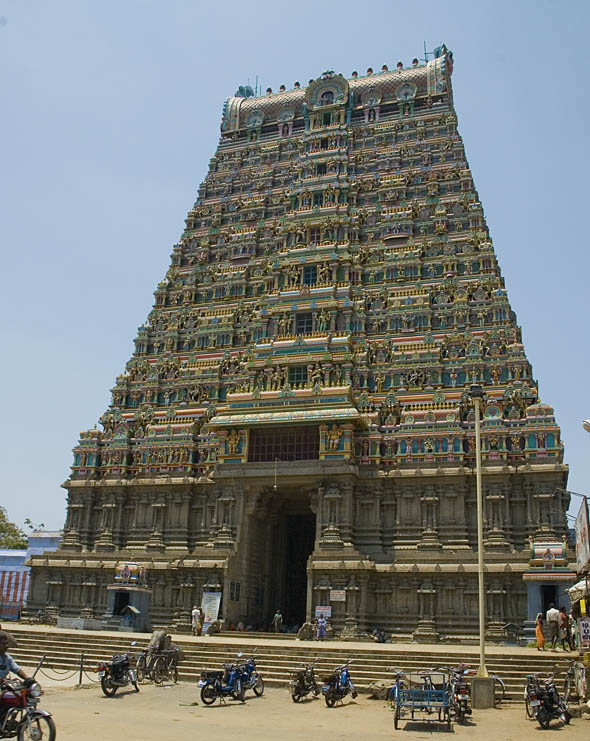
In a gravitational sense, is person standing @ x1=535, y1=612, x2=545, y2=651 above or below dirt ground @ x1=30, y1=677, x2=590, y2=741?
above

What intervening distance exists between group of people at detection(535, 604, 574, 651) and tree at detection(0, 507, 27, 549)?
7407 centimetres

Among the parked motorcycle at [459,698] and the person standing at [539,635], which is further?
the person standing at [539,635]

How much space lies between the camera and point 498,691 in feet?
83.5

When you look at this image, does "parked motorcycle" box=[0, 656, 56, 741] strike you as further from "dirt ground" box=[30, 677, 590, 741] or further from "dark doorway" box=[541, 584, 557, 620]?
"dark doorway" box=[541, 584, 557, 620]

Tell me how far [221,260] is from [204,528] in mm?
22755

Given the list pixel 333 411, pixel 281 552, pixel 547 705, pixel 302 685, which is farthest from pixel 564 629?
pixel 281 552

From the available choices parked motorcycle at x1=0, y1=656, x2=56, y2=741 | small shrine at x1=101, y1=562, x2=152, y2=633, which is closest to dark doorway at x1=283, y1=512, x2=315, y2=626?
small shrine at x1=101, y1=562, x2=152, y2=633

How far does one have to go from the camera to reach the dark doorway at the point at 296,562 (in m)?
49.9

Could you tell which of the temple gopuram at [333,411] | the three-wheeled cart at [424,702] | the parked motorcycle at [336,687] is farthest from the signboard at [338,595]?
the three-wheeled cart at [424,702]

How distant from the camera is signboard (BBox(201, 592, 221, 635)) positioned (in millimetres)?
41775

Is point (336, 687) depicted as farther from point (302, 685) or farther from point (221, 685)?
point (221, 685)

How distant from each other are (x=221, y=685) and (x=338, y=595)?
18328mm

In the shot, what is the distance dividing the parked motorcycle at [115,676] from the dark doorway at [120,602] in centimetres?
1776

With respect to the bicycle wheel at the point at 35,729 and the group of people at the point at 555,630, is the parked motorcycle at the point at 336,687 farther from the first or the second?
the group of people at the point at 555,630
